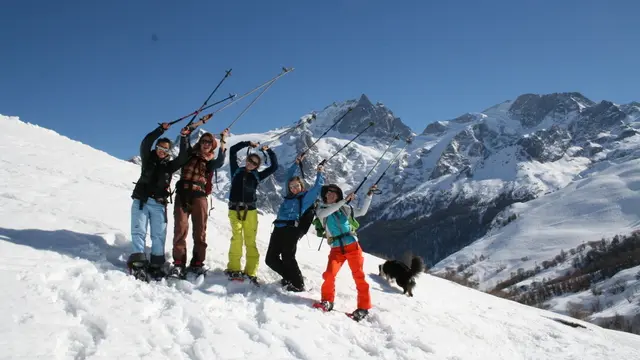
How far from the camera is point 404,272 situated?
536 inches

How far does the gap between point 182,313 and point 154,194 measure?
266cm

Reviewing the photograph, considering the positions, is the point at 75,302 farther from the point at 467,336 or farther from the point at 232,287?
the point at 467,336

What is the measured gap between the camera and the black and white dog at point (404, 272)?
43.9ft

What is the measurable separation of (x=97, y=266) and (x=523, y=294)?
168 metres

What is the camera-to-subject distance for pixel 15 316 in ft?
19.5

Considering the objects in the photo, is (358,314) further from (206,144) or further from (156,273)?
(206,144)

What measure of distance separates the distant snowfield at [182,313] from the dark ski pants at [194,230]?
0.62 metres

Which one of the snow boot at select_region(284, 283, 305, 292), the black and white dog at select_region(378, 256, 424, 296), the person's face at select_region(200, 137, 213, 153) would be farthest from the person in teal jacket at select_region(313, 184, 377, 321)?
the black and white dog at select_region(378, 256, 424, 296)

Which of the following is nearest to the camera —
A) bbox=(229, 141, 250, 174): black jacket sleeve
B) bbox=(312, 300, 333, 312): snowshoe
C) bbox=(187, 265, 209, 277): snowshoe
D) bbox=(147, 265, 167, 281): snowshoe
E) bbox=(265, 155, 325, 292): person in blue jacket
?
bbox=(147, 265, 167, 281): snowshoe

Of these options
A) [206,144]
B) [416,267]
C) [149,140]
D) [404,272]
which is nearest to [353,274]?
[206,144]

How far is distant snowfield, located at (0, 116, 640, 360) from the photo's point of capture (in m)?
6.24

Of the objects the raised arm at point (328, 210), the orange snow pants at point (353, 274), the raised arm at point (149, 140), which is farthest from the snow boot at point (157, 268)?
the raised arm at point (328, 210)

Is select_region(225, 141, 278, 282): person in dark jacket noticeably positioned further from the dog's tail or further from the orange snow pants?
the dog's tail

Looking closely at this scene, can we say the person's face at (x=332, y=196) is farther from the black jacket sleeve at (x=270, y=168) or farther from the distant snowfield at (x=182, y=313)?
the distant snowfield at (x=182, y=313)
